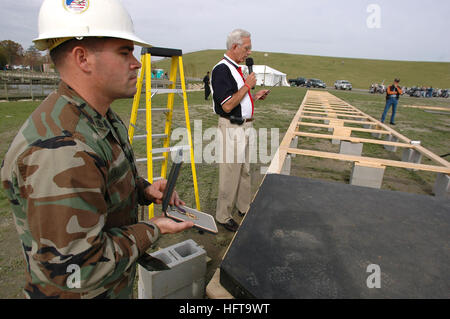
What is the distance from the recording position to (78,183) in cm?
79

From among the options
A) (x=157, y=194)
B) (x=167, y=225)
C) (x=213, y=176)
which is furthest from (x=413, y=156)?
(x=167, y=225)

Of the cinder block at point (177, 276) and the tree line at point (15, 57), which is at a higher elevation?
the tree line at point (15, 57)

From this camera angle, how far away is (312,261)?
46.0 inches

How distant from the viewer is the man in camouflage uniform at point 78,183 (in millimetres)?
773

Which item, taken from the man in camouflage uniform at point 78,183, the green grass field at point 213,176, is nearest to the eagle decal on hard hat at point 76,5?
the man in camouflage uniform at point 78,183

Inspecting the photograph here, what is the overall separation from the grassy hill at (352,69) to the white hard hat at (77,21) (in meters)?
60.8

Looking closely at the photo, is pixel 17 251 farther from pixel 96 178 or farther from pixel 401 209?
pixel 401 209

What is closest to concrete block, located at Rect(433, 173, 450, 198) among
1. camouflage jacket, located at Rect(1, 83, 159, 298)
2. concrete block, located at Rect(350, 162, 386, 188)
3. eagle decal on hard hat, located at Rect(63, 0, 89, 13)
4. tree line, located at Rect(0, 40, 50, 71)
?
concrete block, located at Rect(350, 162, 386, 188)

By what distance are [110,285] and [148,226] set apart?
0.31 meters

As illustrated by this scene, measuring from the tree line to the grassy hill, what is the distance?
1234 inches

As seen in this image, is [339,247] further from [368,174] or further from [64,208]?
[368,174]

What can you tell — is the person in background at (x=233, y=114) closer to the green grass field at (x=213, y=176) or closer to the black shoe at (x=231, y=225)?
the black shoe at (x=231, y=225)

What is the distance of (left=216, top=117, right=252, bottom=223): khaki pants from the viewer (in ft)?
10.1
